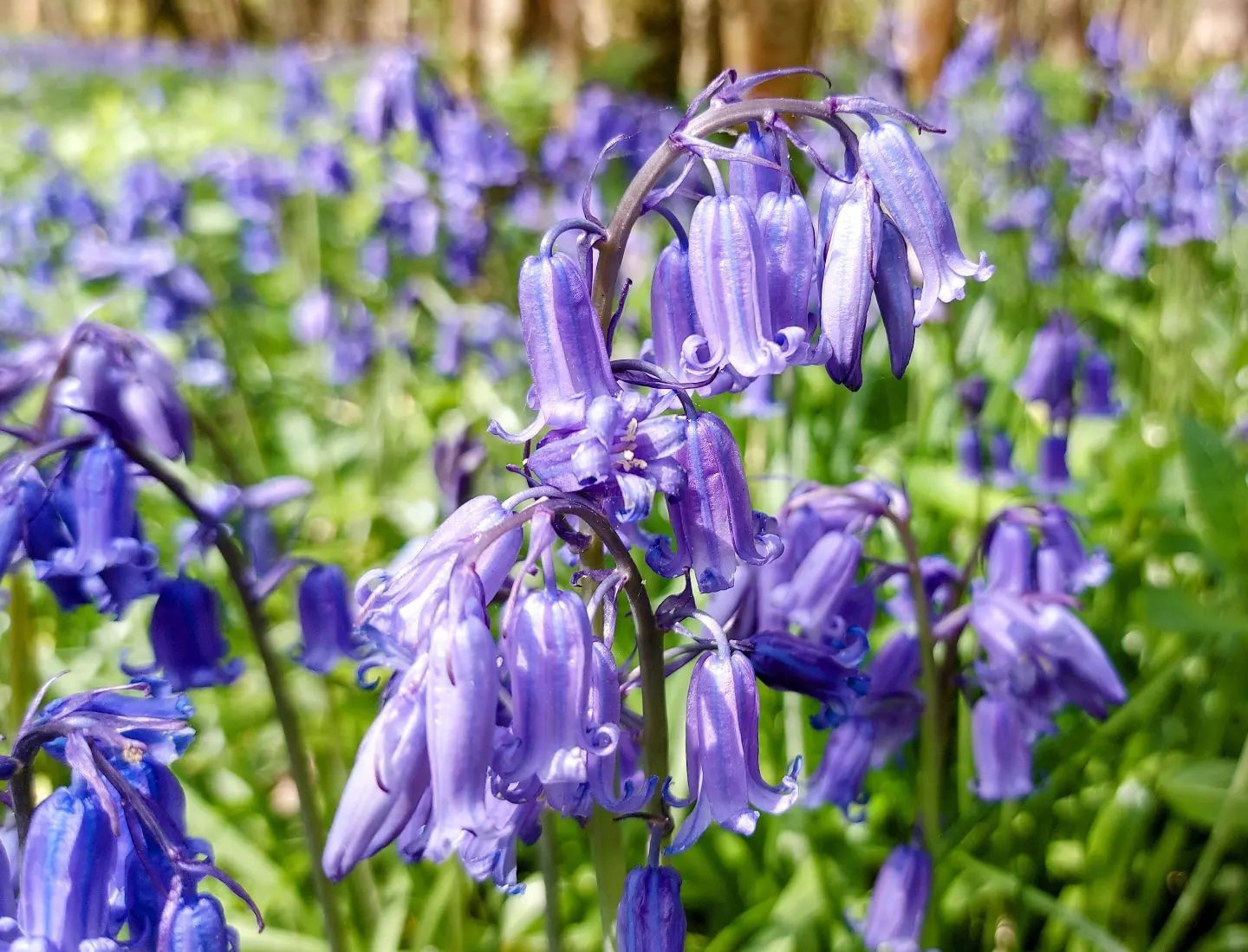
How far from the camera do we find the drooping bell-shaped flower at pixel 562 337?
1164 millimetres

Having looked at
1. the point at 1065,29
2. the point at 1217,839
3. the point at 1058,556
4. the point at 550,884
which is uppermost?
the point at 1058,556

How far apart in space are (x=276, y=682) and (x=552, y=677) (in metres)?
0.98

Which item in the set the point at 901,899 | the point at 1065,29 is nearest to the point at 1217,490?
the point at 901,899

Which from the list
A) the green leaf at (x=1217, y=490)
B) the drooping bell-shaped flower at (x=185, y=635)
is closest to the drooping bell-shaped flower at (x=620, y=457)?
the drooping bell-shaped flower at (x=185, y=635)

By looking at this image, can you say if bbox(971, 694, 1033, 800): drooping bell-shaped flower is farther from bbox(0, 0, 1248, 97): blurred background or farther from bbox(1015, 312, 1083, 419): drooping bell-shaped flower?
bbox(0, 0, 1248, 97): blurred background

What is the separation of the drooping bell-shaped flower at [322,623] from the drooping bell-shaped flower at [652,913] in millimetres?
945

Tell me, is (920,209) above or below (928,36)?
above

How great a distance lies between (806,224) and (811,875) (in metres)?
1.62

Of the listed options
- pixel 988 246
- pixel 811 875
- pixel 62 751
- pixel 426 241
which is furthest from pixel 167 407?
pixel 988 246

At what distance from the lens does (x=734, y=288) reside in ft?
3.92

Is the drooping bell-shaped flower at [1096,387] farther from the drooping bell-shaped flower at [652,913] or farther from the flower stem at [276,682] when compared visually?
the drooping bell-shaped flower at [652,913]

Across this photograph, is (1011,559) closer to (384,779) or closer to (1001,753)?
(1001,753)

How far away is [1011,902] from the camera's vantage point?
101 inches

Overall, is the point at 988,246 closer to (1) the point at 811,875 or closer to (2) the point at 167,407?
(1) the point at 811,875
